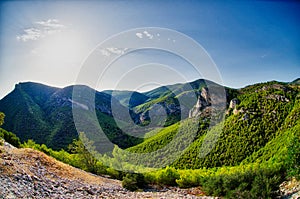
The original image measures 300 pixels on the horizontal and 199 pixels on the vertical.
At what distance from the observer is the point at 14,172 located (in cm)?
1359

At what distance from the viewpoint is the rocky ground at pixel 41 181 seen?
40.0ft

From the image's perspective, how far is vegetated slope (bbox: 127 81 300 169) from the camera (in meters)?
43.1

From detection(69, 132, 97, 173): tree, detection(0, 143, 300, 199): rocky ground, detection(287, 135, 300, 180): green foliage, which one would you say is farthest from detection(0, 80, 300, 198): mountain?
detection(287, 135, 300, 180): green foliage

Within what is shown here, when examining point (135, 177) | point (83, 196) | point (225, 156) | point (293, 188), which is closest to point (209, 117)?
point (225, 156)

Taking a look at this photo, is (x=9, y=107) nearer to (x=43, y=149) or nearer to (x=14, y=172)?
(x=43, y=149)

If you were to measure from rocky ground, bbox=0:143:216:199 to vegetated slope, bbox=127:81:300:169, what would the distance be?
22.8 metres

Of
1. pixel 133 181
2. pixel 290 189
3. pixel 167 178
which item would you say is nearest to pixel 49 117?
pixel 167 178

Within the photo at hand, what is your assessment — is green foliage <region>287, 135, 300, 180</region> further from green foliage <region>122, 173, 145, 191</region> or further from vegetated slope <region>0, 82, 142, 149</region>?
vegetated slope <region>0, 82, 142, 149</region>

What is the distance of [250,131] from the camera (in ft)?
157

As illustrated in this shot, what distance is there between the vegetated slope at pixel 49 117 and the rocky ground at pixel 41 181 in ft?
87.0

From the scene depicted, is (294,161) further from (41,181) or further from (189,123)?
(189,123)

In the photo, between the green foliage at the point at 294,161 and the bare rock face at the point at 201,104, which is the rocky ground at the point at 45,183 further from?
the bare rock face at the point at 201,104

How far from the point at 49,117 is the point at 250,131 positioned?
45837mm

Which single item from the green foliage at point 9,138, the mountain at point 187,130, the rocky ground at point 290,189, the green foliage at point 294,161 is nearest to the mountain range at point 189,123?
the mountain at point 187,130
